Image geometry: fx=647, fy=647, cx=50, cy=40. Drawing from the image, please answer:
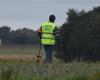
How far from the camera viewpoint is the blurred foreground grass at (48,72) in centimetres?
1536

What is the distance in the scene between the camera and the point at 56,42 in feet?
72.3

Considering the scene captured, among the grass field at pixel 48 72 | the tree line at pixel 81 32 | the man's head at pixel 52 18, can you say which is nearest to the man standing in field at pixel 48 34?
the man's head at pixel 52 18

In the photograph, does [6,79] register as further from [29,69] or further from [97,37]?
[97,37]

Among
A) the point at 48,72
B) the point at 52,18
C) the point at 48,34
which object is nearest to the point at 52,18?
the point at 52,18

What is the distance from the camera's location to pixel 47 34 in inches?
864

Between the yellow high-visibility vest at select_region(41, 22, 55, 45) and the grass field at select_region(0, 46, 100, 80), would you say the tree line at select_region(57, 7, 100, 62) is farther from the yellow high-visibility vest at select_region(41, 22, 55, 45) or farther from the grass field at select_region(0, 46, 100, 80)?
the grass field at select_region(0, 46, 100, 80)

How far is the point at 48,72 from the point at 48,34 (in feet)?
14.7

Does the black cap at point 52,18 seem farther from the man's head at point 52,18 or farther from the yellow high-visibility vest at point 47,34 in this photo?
the yellow high-visibility vest at point 47,34

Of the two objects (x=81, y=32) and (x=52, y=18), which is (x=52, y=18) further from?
(x=81, y=32)

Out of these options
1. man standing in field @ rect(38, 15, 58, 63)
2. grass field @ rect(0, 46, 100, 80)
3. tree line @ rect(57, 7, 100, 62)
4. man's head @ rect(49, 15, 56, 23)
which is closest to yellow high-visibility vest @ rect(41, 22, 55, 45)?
man standing in field @ rect(38, 15, 58, 63)

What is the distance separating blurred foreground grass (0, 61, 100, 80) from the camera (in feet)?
50.4

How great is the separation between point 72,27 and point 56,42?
61.5 metres

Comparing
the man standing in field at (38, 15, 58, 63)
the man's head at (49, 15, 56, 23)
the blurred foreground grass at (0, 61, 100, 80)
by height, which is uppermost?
the man's head at (49, 15, 56, 23)

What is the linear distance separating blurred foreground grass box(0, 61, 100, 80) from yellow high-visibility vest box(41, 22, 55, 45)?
73.9 inches
